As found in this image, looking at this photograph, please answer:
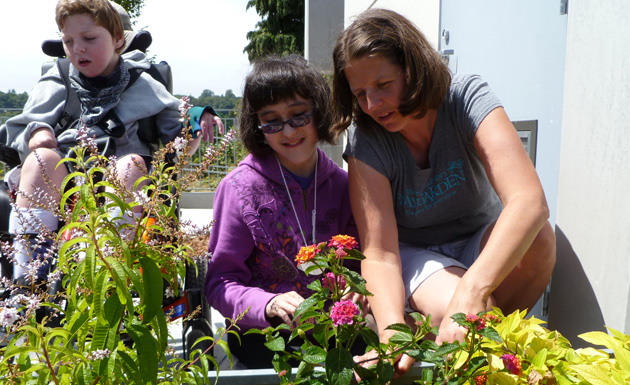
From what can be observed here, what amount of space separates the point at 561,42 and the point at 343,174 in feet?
4.20

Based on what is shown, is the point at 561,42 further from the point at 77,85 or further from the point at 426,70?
the point at 77,85

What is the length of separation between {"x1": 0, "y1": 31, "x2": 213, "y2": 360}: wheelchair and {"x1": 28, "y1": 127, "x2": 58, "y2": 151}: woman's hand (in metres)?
0.26

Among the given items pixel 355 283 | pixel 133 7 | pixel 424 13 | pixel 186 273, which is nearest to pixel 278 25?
pixel 133 7

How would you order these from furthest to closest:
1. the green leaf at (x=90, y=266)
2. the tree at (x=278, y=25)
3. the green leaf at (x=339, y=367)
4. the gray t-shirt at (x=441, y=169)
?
the tree at (x=278, y=25)
the gray t-shirt at (x=441, y=169)
the green leaf at (x=339, y=367)
the green leaf at (x=90, y=266)

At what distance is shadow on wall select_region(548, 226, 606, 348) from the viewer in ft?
5.76

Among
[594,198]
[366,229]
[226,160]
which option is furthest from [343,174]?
[226,160]

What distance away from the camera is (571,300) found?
75.1 inches

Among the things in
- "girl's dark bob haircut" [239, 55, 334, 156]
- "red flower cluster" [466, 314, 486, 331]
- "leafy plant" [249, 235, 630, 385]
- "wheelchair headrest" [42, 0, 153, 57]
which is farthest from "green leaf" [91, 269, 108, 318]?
"wheelchair headrest" [42, 0, 153, 57]

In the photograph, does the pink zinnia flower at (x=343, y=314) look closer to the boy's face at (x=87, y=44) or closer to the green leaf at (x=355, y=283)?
the green leaf at (x=355, y=283)

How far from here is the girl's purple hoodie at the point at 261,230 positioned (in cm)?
194

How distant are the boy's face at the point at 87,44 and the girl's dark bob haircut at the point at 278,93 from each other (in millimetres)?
884

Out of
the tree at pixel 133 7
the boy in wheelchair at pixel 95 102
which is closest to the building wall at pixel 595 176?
the boy in wheelchair at pixel 95 102

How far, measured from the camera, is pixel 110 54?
2.62 metres

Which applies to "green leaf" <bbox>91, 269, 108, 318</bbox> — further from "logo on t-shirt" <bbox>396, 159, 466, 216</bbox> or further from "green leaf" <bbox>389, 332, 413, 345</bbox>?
"logo on t-shirt" <bbox>396, 159, 466, 216</bbox>
